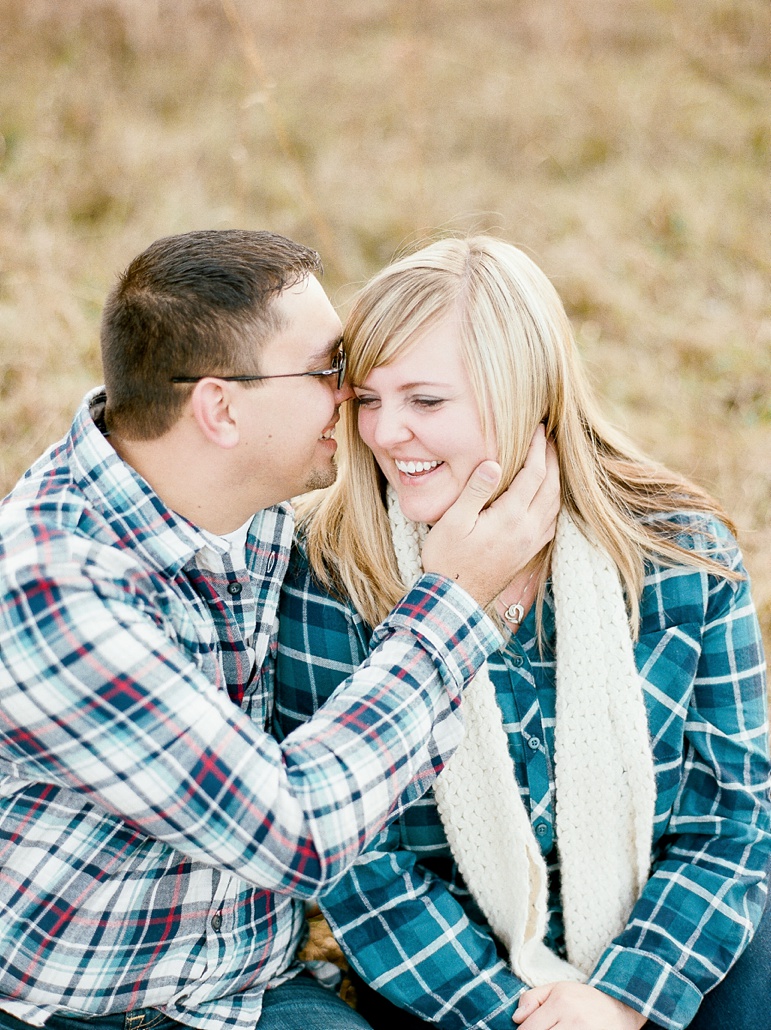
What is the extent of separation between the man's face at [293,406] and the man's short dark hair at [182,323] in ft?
0.13

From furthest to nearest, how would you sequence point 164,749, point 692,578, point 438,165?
1. point 438,165
2. point 692,578
3. point 164,749

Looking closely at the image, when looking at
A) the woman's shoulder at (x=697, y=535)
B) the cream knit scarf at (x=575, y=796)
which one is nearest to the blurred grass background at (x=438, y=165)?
the woman's shoulder at (x=697, y=535)

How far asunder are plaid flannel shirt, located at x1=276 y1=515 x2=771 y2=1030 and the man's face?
31cm

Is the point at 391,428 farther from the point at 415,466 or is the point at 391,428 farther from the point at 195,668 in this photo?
the point at 195,668

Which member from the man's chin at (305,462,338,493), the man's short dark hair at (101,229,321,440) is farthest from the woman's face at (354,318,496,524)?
the man's short dark hair at (101,229,321,440)

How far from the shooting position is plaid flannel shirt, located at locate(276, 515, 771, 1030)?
2225 millimetres

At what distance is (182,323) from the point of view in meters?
2.02

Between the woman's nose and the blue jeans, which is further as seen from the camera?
the woman's nose

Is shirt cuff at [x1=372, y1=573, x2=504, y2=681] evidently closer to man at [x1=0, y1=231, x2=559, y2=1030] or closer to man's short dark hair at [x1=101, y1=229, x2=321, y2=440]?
man at [x1=0, y1=231, x2=559, y2=1030]

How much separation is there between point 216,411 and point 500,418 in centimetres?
64

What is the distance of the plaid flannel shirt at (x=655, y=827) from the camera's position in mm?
2225

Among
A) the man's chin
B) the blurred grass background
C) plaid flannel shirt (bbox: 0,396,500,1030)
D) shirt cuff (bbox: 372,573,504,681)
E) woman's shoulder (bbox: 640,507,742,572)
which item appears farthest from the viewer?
the blurred grass background

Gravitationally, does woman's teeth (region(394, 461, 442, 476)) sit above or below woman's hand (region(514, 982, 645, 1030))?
above

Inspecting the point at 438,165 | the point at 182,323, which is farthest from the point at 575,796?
Answer: the point at 438,165
